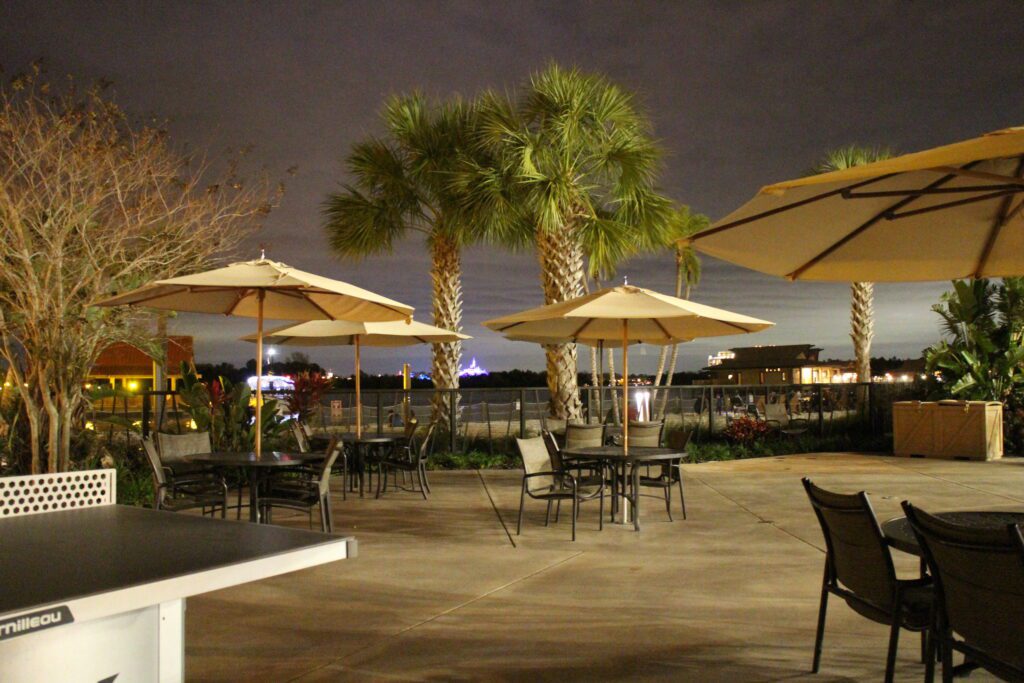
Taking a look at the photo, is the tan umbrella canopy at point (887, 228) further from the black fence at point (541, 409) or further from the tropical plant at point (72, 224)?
the black fence at point (541, 409)

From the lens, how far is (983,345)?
14.9 metres

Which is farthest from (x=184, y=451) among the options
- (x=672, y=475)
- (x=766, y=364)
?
(x=766, y=364)

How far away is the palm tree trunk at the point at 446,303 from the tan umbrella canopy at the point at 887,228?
10.5 metres

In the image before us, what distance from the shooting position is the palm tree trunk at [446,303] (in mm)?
15344

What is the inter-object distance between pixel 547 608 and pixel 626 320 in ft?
14.0

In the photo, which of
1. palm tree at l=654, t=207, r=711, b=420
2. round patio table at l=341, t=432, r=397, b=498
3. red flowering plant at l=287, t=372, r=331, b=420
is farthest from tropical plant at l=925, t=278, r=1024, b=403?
red flowering plant at l=287, t=372, r=331, b=420

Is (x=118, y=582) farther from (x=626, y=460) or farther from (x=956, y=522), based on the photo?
(x=626, y=460)

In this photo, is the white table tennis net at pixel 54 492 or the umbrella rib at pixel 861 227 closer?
the white table tennis net at pixel 54 492

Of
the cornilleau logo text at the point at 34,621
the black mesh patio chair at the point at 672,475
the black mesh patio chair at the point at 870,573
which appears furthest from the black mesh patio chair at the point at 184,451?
the cornilleau logo text at the point at 34,621

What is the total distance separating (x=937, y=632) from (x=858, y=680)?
94cm

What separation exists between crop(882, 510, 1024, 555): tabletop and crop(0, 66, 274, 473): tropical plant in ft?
26.4

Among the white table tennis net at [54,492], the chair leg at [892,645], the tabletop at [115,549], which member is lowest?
the chair leg at [892,645]

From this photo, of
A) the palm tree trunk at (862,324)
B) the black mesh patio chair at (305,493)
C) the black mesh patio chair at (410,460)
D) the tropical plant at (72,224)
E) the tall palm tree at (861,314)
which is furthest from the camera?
the palm tree trunk at (862,324)

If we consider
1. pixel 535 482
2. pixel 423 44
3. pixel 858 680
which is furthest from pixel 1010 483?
pixel 423 44
